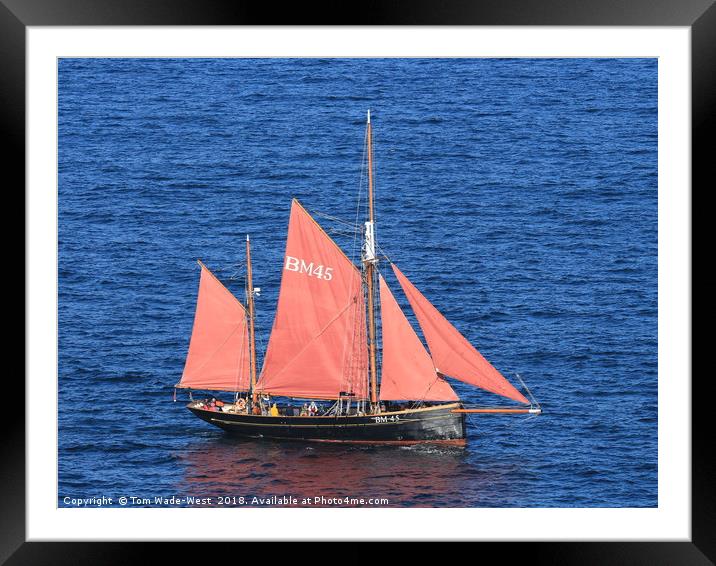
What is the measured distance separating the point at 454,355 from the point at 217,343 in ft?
43.4

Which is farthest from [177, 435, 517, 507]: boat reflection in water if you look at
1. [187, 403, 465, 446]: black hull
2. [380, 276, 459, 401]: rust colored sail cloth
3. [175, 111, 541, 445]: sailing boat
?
[380, 276, 459, 401]: rust colored sail cloth

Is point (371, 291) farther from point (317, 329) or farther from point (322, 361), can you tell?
point (322, 361)

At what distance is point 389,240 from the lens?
82.6 metres

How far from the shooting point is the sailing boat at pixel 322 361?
213ft

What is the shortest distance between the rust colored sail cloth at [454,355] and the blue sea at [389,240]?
3418mm

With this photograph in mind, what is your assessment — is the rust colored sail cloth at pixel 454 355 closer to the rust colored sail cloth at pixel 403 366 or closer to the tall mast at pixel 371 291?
the rust colored sail cloth at pixel 403 366

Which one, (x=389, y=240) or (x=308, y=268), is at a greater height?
(x=389, y=240)

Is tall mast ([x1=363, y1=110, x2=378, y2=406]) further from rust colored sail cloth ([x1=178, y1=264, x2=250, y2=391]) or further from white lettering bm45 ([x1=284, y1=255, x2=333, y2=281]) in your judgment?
rust colored sail cloth ([x1=178, y1=264, x2=250, y2=391])
